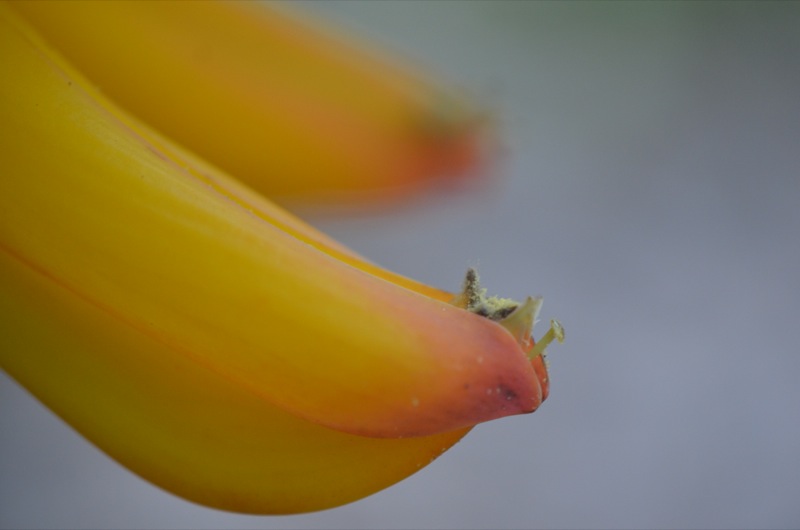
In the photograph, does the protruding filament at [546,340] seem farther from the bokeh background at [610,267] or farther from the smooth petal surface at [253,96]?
the bokeh background at [610,267]

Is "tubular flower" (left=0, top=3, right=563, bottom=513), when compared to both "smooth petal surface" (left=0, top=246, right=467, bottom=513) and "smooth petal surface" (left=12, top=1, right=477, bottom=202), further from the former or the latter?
"smooth petal surface" (left=12, top=1, right=477, bottom=202)

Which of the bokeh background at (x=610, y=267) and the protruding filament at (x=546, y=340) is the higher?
the bokeh background at (x=610, y=267)

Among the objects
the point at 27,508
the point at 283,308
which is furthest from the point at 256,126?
the point at 27,508

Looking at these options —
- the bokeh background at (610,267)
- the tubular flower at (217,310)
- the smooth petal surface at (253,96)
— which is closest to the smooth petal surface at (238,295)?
the tubular flower at (217,310)

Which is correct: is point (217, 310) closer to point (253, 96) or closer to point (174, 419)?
point (174, 419)

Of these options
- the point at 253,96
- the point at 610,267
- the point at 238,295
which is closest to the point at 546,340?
the point at 238,295

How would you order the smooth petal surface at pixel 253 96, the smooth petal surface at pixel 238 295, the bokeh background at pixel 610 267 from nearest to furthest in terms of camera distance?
the smooth petal surface at pixel 238 295
the smooth petal surface at pixel 253 96
the bokeh background at pixel 610 267

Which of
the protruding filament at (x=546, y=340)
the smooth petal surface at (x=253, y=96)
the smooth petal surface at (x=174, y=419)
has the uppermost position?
the smooth petal surface at (x=253, y=96)
